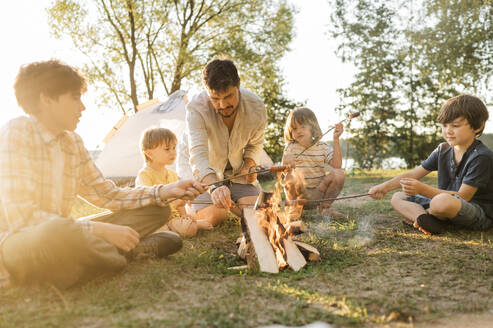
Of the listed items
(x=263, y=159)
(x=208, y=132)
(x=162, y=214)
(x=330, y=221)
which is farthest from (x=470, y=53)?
(x=162, y=214)

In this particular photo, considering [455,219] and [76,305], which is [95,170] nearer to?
[76,305]

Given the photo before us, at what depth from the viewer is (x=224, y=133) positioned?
4.09 m

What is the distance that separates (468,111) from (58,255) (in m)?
3.37

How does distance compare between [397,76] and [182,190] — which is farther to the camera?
[397,76]

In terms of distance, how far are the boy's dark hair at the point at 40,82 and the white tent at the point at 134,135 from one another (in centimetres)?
578

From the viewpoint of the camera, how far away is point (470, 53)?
38.5ft

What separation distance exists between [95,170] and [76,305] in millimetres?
1020

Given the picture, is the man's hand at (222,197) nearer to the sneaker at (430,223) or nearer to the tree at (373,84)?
the sneaker at (430,223)

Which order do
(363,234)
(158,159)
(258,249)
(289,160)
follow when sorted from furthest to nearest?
(289,160) → (158,159) → (363,234) → (258,249)

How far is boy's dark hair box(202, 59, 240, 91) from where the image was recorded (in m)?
3.25

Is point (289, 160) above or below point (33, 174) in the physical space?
below

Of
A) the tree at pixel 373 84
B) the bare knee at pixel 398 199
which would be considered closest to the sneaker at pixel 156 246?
the bare knee at pixel 398 199

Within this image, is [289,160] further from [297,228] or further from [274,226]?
[274,226]

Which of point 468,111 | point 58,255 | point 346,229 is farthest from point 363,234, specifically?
point 58,255
